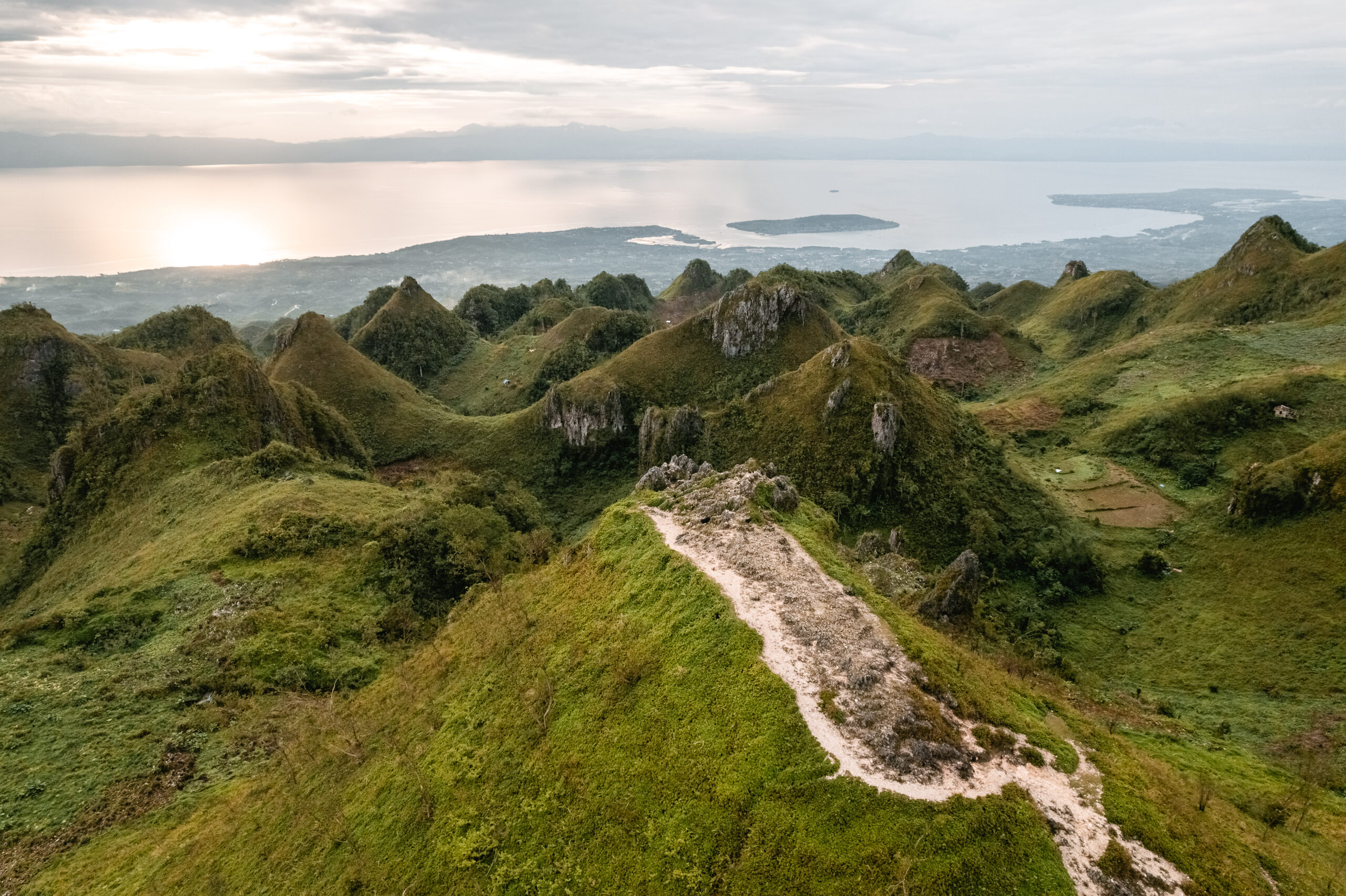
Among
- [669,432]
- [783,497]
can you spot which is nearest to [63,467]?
[669,432]

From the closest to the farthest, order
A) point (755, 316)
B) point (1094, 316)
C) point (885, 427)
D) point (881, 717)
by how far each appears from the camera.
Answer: point (881, 717) → point (885, 427) → point (755, 316) → point (1094, 316)

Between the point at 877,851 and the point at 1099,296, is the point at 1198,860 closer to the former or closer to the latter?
the point at 877,851

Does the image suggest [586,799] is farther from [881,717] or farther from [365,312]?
[365,312]

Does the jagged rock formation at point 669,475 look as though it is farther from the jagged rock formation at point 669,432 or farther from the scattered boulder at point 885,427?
the jagged rock formation at point 669,432

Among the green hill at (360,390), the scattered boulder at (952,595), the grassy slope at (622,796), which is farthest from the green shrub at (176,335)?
the scattered boulder at (952,595)

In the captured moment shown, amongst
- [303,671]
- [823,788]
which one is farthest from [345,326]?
[823,788]
